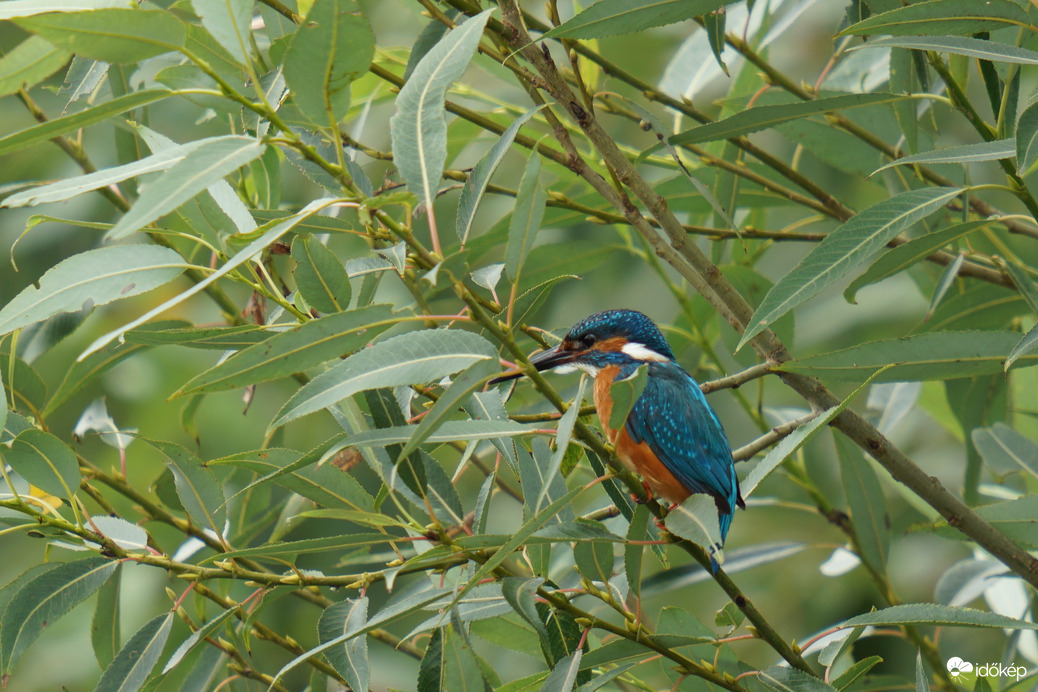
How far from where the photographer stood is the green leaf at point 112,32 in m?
0.88

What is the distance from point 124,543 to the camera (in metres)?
1.49

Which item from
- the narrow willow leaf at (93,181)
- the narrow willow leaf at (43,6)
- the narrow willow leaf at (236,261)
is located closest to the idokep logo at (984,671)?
the narrow willow leaf at (236,261)

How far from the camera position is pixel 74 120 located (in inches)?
38.6

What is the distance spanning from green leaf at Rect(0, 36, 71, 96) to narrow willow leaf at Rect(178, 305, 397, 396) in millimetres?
385

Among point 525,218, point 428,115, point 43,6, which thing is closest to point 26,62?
point 43,6

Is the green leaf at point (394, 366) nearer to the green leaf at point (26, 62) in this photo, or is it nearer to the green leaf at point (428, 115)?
the green leaf at point (428, 115)

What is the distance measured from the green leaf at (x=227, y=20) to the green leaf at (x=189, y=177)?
0.10 meters

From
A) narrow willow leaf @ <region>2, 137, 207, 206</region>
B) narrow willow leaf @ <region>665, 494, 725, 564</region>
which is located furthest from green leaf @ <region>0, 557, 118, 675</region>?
narrow willow leaf @ <region>665, 494, 725, 564</region>

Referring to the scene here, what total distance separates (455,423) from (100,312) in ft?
13.6

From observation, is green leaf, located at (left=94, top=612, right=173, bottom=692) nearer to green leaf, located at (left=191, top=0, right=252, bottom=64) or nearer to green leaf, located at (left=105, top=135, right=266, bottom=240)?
green leaf, located at (left=105, top=135, right=266, bottom=240)

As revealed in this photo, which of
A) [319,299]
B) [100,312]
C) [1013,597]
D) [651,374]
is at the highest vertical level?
[319,299]

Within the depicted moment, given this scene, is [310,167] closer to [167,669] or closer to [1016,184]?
[167,669]

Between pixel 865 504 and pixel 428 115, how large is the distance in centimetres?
131

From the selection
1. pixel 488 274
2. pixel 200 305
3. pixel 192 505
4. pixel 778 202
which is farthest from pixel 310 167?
pixel 200 305
